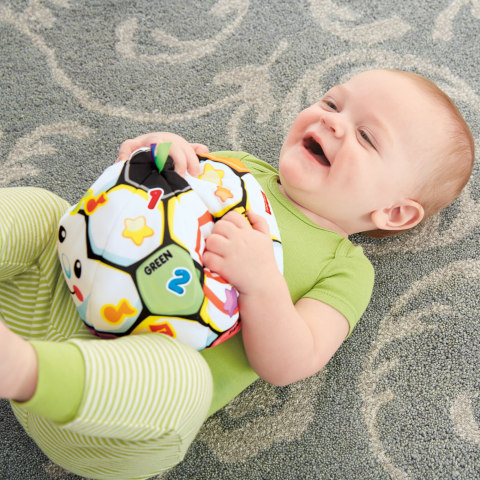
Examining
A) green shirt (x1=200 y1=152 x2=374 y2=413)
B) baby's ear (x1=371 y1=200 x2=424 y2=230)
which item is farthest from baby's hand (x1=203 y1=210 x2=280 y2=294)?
baby's ear (x1=371 y1=200 x2=424 y2=230)

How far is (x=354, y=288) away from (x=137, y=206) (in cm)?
34

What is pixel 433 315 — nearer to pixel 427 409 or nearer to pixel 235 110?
pixel 427 409

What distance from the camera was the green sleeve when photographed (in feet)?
1.68

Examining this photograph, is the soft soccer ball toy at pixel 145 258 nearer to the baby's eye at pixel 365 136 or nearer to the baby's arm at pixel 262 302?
the baby's arm at pixel 262 302

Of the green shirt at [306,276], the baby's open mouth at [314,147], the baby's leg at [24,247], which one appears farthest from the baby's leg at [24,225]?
the baby's open mouth at [314,147]

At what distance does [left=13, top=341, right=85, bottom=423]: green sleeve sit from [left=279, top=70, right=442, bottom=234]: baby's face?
1.34ft

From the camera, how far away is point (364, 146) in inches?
28.9

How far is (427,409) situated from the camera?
785 millimetres

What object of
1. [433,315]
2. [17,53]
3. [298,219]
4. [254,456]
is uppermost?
[17,53]

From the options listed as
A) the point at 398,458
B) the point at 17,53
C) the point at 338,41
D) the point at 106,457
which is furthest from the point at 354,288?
the point at 17,53

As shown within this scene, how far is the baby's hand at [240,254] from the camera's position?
632 mm

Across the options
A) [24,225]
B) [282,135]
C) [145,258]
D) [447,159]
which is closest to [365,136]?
[447,159]

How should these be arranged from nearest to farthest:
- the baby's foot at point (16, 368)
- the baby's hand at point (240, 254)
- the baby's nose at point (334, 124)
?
the baby's foot at point (16, 368), the baby's hand at point (240, 254), the baby's nose at point (334, 124)

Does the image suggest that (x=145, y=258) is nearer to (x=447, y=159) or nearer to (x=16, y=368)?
(x=16, y=368)
